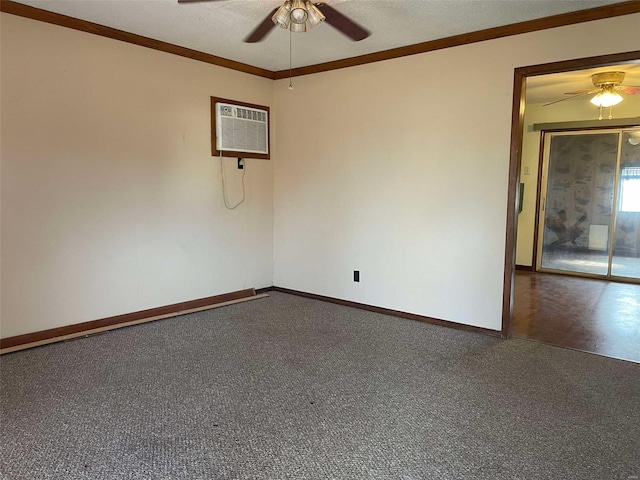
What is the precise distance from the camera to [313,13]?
2588mm

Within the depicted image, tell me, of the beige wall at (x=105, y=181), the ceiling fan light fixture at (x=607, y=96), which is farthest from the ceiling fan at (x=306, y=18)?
the ceiling fan light fixture at (x=607, y=96)

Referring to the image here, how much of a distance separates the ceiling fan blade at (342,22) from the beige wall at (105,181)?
6.07ft

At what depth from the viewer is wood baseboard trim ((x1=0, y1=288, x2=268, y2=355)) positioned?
10.6ft

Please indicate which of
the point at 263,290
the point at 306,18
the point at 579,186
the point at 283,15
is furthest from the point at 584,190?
the point at 283,15

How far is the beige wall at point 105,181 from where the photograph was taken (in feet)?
10.5

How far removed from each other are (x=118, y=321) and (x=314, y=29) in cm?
289

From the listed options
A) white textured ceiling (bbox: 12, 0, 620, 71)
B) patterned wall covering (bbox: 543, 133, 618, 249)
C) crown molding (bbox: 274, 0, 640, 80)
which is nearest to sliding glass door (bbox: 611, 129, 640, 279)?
patterned wall covering (bbox: 543, 133, 618, 249)

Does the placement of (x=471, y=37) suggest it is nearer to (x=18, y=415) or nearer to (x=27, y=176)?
(x=27, y=176)

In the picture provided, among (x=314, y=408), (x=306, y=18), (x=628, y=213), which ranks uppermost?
(x=306, y=18)

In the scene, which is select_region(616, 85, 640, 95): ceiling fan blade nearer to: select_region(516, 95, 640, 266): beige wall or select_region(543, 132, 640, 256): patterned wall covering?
select_region(516, 95, 640, 266): beige wall

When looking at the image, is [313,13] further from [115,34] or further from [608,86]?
[608,86]

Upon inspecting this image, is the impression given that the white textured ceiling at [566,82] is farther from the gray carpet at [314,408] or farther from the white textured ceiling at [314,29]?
the gray carpet at [314,408]

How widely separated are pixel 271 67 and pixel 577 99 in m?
4.29

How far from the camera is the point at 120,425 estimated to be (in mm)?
2197
